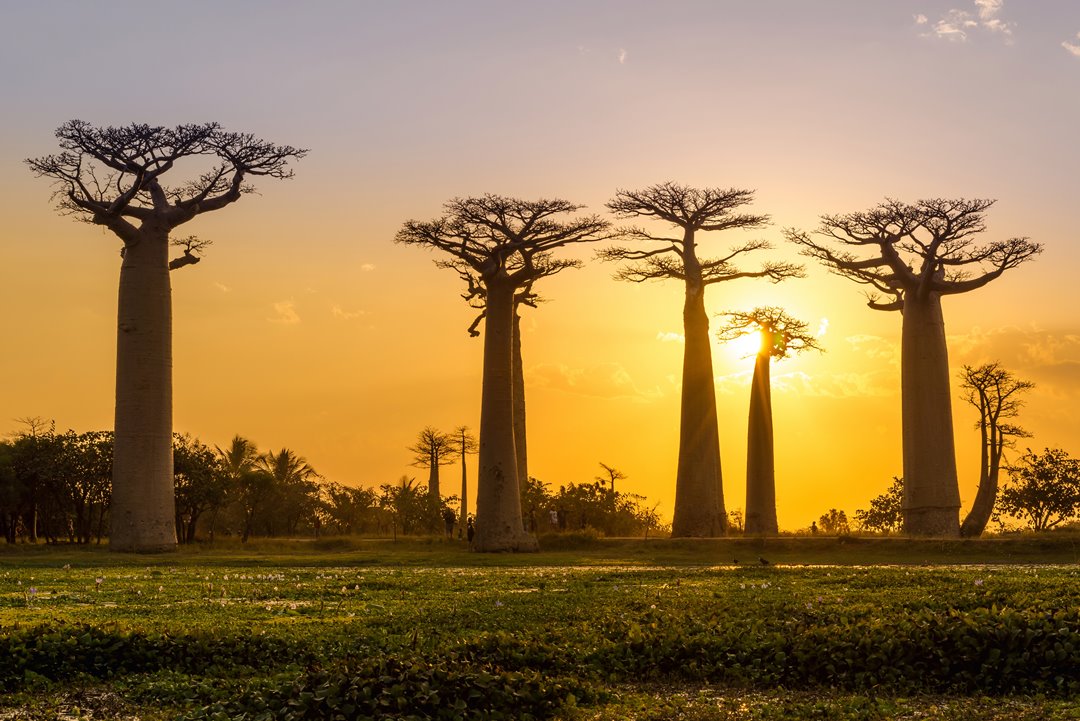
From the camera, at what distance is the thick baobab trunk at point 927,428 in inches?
1419

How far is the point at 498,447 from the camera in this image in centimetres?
3522

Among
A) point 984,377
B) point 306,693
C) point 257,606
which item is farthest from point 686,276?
point 306,693

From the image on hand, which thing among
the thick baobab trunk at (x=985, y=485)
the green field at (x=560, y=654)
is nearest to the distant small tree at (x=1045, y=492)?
the thick baobab trunk at (x=985, y=485)

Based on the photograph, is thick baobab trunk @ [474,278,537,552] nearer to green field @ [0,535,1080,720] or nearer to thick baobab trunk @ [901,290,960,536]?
thick baobab trunk @ [901,290,960,536]

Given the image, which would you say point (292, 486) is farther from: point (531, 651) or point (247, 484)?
point (531, 651)

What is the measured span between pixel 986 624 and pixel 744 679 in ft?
6.64

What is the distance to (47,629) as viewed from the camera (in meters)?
10.3

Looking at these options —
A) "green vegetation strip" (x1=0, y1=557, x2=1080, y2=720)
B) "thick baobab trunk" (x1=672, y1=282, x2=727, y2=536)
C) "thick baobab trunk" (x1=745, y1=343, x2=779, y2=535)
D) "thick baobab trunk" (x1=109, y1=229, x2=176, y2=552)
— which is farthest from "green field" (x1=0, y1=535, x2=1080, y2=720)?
"thick baobab trunk" (x1=745, y1=343, x2=779, y2=535)

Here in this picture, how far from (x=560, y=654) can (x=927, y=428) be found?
93.7 feet

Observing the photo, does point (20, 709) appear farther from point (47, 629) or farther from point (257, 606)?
point (257, 606)

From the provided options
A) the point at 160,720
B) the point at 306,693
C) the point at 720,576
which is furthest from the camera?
the point at 720,576

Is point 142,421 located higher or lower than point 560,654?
higher

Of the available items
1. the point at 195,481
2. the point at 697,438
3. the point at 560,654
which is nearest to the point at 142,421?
the point at 195,481

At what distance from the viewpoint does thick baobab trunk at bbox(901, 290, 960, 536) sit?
36.0 meters
